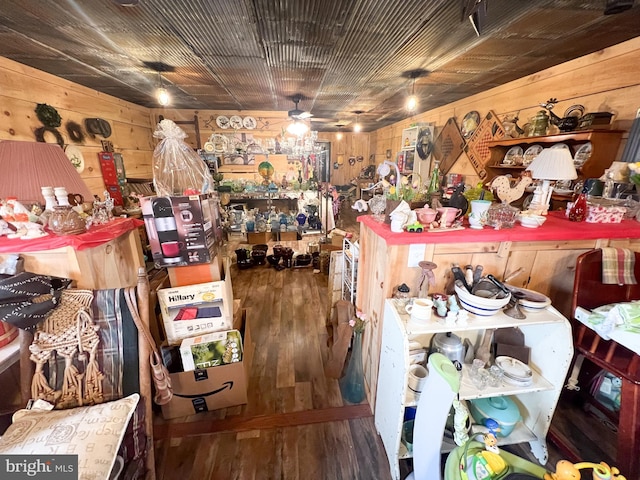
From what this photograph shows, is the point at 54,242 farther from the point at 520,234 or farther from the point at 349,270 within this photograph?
→ the point at 520,234

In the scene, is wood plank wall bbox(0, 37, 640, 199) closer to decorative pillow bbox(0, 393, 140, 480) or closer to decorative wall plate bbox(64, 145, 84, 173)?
decorative wall plate bbox(64, 145, 84, 173)

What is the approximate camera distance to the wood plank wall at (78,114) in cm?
223

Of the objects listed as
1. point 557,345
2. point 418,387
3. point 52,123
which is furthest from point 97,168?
point 557,345

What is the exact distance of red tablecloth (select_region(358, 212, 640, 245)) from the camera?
1.24m

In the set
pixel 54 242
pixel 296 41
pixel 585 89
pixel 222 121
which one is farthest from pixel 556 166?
pixel 222 121

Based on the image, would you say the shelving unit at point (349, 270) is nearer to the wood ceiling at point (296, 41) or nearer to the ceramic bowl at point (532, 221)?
the ceramic bowl at point (532, 221)

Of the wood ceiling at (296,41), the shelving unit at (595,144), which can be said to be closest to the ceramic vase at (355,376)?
the wood ceiling at (296,41)

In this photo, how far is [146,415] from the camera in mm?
1118

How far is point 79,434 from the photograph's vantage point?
0.90 m

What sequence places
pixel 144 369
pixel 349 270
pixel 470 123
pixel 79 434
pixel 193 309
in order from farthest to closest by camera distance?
pixel 470 123 → pixel 349 270 → pixel 193 309 → pixel 144 369 → pixel 79 434

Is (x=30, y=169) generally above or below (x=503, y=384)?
above

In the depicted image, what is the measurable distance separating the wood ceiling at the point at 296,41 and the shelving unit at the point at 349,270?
1.52 m

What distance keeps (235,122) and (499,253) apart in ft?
14.5

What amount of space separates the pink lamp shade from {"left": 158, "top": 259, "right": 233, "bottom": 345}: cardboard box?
2.38 feet
